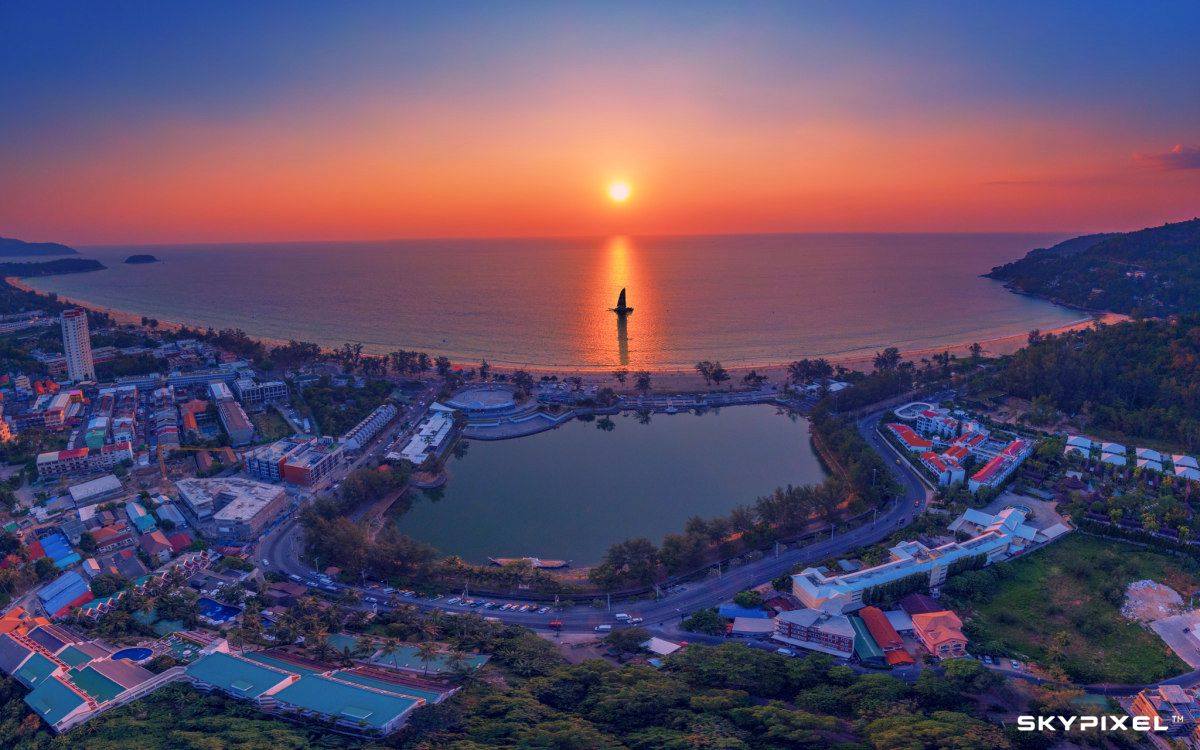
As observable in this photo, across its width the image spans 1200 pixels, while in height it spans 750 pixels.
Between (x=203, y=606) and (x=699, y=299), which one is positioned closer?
(x=203, y=606)

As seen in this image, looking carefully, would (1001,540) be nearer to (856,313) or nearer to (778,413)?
(778,413)

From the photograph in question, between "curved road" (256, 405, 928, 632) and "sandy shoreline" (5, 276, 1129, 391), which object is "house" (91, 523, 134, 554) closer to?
"curved road" (256, 405, 928, 632)

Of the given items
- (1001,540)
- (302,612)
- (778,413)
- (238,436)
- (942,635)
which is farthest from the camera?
(778,413)

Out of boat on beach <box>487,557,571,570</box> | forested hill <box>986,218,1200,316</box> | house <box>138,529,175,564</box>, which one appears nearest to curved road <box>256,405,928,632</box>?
boat on beach <box>487,557,571,570</box>

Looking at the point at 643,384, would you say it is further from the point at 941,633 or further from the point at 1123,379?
the point at 1123,379

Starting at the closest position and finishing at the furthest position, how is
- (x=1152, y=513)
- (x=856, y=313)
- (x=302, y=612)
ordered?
(x=302, y=612) < (x=1152, y=513) < (x=856, y=313)

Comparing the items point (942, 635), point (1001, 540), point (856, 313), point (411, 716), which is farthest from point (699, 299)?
point (411, 716)
